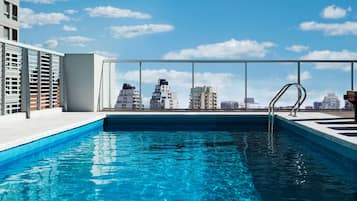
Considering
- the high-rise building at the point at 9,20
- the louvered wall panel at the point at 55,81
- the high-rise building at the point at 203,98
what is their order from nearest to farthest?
the louvered wall panel at the point at 55,81 < the high-rise building at the point at 203,98 < the high-rise building at the point at 9,20

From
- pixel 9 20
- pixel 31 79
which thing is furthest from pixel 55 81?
pixel 9 20

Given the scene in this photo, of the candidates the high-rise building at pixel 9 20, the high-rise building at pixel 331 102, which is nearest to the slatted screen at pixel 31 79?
the high-rise building at pixel 331 102

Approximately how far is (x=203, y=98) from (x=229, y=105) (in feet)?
2.90

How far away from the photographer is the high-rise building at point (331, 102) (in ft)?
42.4

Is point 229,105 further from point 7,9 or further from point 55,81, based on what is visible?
point 7,9

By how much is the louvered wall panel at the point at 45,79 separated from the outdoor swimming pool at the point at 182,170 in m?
3.15

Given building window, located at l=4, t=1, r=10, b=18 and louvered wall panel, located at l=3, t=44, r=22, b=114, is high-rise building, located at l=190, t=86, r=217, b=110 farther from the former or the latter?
building window, located at l=4, t=1, r=10, b=18

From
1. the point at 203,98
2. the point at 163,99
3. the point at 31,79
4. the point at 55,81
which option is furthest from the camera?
the point at 163,99

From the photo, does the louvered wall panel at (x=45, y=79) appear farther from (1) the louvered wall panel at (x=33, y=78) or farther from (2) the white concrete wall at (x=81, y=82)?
(2) the white concrete wall at (x=81, y=82)

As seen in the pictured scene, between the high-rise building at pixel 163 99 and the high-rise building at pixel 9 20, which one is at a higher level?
the high-rise building at pixel 9 20

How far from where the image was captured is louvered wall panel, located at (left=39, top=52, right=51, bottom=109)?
36.2 feet

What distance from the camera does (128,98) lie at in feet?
43.9

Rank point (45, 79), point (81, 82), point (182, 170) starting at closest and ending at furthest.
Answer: point (182, 170) < point (45, 79) < point (81, 82)

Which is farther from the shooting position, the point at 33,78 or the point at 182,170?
the point at 33,78
